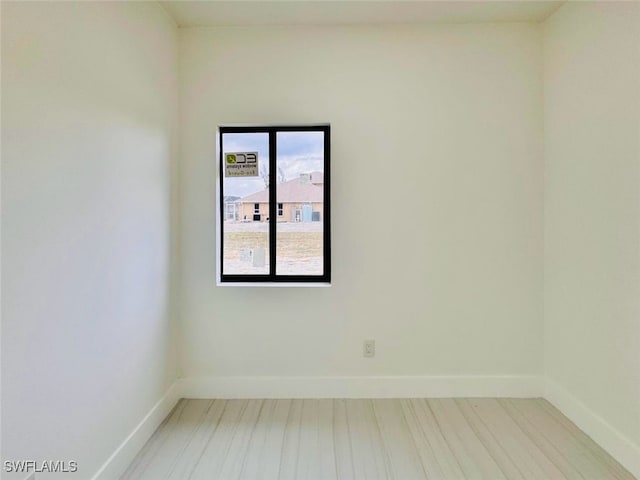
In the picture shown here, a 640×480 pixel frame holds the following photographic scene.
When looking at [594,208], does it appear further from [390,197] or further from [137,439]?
[137,439]

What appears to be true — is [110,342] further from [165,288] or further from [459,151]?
[459,151]

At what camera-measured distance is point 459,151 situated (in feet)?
7.95

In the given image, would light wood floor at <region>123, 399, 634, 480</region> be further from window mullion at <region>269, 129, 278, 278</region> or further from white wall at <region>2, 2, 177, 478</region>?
window mullion at <region>269, 129, 278, 278</region>

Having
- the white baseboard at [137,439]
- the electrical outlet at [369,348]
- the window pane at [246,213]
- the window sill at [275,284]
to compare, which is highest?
the window pane at [246,213]

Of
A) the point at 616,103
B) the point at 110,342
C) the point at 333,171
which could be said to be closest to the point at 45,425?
the point at 110,342

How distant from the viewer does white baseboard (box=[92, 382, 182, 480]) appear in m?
1.64

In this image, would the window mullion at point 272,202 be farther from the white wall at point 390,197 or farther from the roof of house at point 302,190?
the white wall at point 390,197

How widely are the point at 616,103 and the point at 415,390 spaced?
214 centimetres

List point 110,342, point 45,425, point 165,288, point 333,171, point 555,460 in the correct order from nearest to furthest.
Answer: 1. point 45,425
2. point 110,342
3. point 555,460
4. point 165,288
5. point 333,171

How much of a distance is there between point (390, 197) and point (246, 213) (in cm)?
108

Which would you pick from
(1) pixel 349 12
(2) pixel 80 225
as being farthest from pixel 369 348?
(1) pixel 349 12

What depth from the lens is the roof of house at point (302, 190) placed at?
2561mm

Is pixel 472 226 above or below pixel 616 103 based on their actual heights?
below

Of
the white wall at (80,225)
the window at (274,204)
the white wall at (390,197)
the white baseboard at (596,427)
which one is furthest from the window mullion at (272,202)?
the white baseboard at (596,427)
